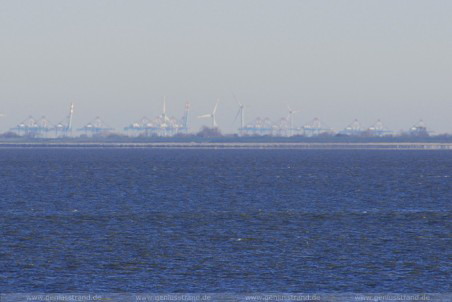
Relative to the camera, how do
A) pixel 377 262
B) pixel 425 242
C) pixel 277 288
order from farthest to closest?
pixel 425 242, pixel 377 262, pixel 277 288

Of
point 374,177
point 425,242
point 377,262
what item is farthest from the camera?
point 374,177

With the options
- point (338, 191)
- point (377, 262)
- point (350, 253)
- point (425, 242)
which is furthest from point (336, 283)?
point (338, 191)

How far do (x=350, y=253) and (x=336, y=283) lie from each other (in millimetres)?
9663

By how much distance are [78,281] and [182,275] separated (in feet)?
14.8

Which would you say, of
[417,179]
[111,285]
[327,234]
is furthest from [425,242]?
[417,179]

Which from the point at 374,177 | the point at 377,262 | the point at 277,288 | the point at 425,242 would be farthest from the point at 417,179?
the point at 277,288

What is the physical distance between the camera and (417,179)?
130 m

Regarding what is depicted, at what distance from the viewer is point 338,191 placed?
10356cm

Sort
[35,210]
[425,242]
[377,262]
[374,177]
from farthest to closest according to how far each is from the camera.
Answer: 1. [374,177]
2. [35,210]
3. [425,242]
4. [377,262]

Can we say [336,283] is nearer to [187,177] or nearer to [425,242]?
[425,242]

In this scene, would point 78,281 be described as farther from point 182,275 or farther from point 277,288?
point 277,288

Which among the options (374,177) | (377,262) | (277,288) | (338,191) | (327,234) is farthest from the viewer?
(374,177)

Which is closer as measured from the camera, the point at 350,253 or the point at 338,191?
the point at 350,253

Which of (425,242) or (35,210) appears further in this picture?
(35,210)
